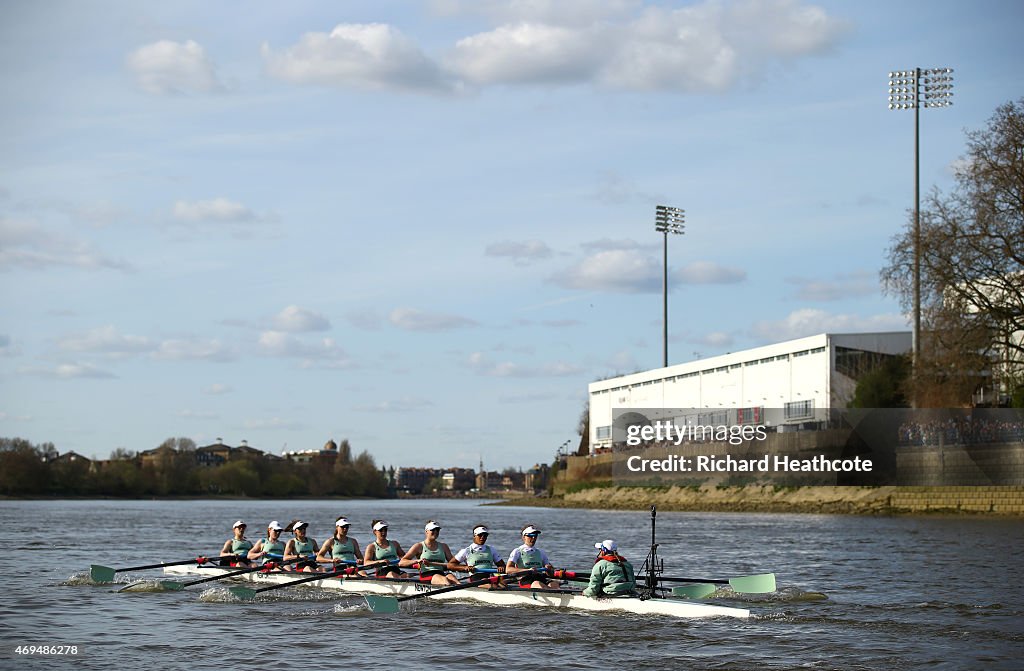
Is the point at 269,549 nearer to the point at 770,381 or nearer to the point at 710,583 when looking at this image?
the point at 710,583

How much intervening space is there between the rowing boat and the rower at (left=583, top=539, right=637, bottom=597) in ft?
0.44

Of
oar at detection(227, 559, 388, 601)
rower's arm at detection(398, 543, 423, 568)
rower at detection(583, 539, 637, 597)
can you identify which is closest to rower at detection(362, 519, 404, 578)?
rower's arm at detection(398, 543, 423, 568)

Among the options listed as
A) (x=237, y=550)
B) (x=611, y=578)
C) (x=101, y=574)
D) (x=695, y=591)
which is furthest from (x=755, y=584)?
(x=101, y=574)

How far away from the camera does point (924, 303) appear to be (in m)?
44.9

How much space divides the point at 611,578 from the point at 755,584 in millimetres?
2851

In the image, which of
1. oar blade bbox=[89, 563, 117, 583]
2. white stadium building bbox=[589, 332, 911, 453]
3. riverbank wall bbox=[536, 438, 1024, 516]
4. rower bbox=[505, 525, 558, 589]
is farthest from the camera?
white stadium building bbox=[589, 332, 911, 453]

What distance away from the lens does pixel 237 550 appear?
2581 cm

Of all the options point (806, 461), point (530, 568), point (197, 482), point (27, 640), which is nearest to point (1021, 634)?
point (530, 568)

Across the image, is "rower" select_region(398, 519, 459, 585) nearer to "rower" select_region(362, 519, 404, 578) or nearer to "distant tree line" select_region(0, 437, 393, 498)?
"rower" select_region(362, 519, 404, 578)

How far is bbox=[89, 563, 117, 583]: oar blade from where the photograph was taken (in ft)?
84.4

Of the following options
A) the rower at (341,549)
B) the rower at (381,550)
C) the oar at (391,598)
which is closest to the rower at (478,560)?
the oar at (391,598)

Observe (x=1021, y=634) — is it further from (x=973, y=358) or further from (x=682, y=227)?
(x=682, y=227)

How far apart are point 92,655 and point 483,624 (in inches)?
244

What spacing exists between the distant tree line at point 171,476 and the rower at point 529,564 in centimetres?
11956
